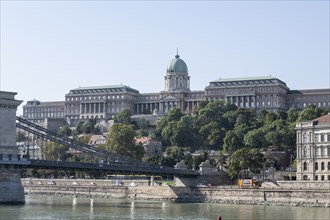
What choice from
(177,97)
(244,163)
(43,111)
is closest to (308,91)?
(177,97)

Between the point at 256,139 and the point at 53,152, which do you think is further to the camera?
the point at 53,152

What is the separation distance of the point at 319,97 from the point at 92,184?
74.0 meters

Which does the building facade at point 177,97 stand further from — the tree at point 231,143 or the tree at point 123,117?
the tree at point 231,143

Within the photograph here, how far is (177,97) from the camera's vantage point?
173000 millimetres

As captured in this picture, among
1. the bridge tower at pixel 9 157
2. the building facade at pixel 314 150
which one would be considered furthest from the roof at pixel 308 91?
the bridge tower at pixel 9 157

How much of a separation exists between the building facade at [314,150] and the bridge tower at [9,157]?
121 feet

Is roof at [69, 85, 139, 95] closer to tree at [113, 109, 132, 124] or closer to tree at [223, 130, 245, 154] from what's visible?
tree at [113, 109, 132, 124]

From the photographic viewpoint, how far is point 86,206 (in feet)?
235

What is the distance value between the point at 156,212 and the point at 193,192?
756 inches

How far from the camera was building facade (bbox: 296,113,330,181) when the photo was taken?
305 feet

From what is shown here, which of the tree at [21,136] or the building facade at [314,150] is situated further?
the tree at [21,136]

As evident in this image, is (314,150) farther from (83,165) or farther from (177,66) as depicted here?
(177,66)

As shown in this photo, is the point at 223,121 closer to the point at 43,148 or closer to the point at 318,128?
the point at 43,148

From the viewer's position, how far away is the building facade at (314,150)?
9288 cm
